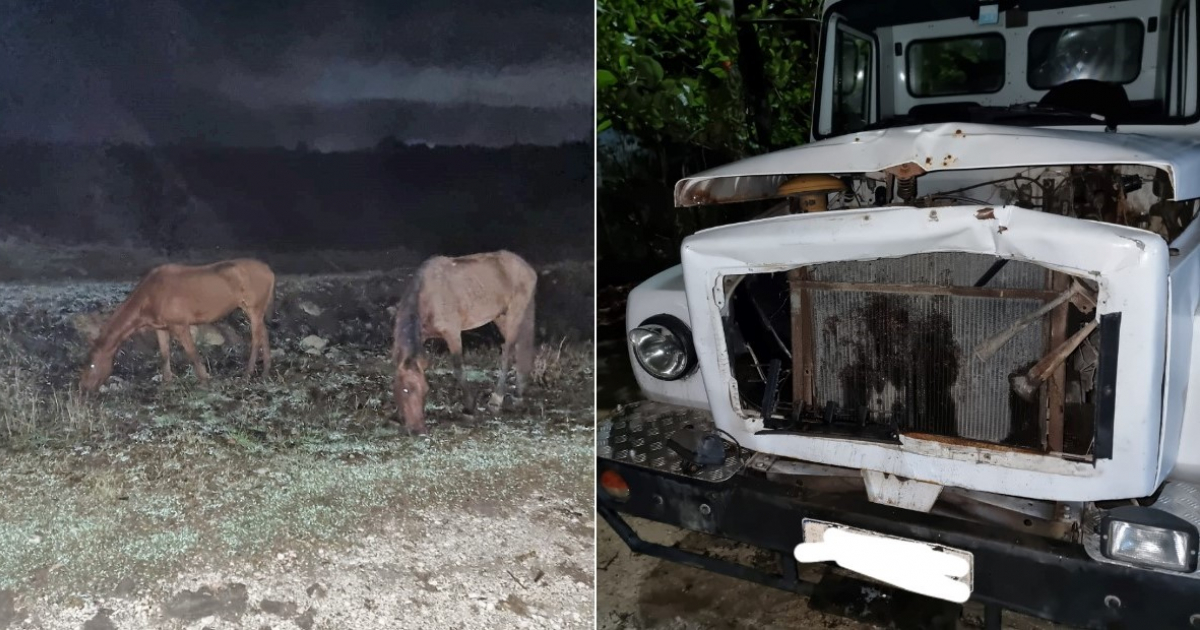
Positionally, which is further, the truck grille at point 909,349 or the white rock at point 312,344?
the white rock at point 312,344

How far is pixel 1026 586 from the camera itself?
201cm

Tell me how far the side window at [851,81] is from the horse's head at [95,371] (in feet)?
11.3

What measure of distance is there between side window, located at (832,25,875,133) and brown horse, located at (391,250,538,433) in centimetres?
173

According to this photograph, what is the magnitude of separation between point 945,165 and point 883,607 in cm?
168

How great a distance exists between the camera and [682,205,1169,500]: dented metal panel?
6.10 ft

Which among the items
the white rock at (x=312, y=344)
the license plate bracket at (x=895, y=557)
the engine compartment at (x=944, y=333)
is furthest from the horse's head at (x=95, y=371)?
the license plate bracket at (x=895, y=557)

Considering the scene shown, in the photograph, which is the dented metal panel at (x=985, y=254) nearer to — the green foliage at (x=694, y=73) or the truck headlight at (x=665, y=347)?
the truck headlight at (x=665, y=347)

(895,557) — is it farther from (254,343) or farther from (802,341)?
(254,343)

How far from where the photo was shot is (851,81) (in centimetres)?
379

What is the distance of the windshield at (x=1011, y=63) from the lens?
3.06 m

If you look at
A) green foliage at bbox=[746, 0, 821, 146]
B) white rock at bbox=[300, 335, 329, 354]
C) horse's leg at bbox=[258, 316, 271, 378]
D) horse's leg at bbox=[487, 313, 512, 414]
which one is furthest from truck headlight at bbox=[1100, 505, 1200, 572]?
green foliage at bbox=[746, 0, 821, 146]

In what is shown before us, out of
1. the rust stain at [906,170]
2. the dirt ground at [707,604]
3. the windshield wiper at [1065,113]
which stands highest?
the windshield wiper at [1065,113]

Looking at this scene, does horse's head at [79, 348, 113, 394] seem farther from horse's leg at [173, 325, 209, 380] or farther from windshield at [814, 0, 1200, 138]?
windshield at [814, 0, 1200, 138]

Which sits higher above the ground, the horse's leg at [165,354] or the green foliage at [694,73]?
the green foliage at [694,73]
